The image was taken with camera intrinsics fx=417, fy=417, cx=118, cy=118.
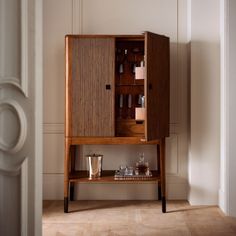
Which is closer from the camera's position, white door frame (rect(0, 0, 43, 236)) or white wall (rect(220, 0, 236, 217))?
white door frame (rect(0, 0, 43, 236))

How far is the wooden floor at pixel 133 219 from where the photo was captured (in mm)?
3580

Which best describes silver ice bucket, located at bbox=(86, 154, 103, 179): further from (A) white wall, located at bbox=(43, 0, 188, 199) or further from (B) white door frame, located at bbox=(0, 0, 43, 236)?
(B) white door frame, located at bbox=(0, 0, 43, 236)

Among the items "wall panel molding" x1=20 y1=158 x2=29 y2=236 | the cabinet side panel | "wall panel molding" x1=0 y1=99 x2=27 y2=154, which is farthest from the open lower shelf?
"wall panel molding" x1=0 y1=99 x2=27 y2=154

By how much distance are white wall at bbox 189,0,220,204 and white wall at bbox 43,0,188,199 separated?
0.76ft

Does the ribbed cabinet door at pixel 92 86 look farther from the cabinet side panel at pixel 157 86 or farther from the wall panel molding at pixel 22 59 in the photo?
the wall panel molding at pixel 22 59

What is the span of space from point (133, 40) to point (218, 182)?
1.79m

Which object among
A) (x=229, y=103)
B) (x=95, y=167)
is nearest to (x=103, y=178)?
(x=95, y=167)

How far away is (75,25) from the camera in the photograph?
4.77 m

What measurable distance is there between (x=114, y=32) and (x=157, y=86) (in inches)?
38.7

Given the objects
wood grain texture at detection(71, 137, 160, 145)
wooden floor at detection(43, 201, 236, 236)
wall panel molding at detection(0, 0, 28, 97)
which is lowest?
wooden floor at detection(43, 201, 236, 236)

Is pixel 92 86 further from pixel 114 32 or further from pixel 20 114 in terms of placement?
pixel 20 114

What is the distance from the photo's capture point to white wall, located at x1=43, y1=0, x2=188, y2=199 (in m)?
4.76

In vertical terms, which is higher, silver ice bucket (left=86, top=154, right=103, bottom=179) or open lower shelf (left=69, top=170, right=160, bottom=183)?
silver ice bucket (left=86, top=154, right=103, bottom=179)

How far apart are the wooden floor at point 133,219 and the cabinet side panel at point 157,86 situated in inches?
31.1
